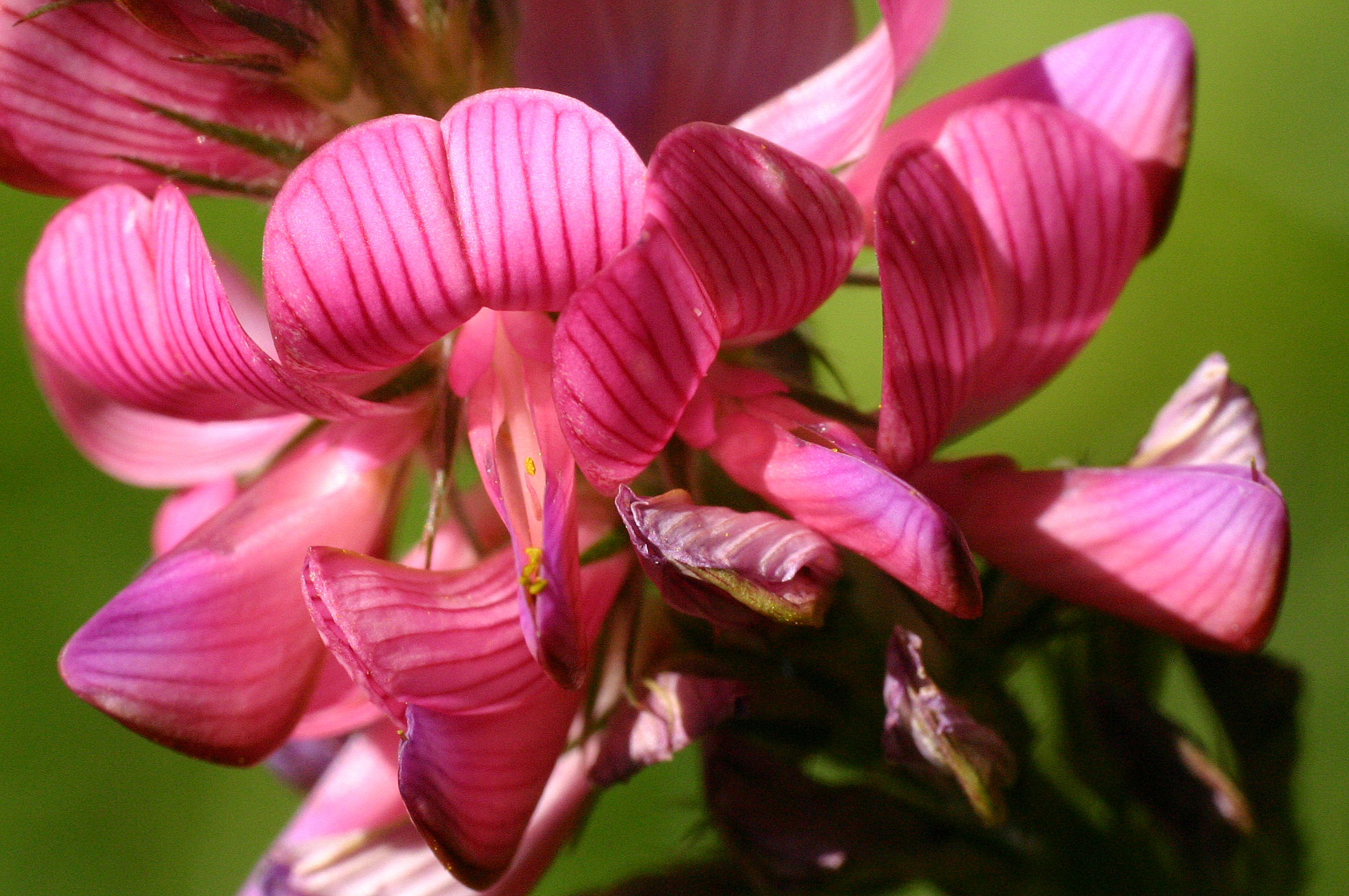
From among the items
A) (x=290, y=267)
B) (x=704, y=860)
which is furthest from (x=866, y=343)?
(x=290, y=267)

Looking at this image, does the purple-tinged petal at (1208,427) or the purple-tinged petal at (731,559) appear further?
the purple-tinged petal at (1208,427)

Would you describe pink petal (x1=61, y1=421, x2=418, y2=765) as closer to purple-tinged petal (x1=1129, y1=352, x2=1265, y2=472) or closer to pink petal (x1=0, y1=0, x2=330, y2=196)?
pink petal (x1=0, y1=0, x2=330, y2=196)

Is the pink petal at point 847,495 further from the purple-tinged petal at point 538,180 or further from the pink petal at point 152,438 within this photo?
the pink petal at point 152,438

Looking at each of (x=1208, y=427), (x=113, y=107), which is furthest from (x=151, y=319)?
(x=1208, y=427)

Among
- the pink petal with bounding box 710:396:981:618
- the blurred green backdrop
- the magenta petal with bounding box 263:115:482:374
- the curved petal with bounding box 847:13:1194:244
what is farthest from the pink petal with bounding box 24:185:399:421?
the blurred green backdrop

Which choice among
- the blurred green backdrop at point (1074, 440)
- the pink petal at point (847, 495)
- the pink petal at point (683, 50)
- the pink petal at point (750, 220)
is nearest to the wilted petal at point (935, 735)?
the pink petal at point (847, 495)

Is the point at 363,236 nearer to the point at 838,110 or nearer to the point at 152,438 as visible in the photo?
the point at 838,110
